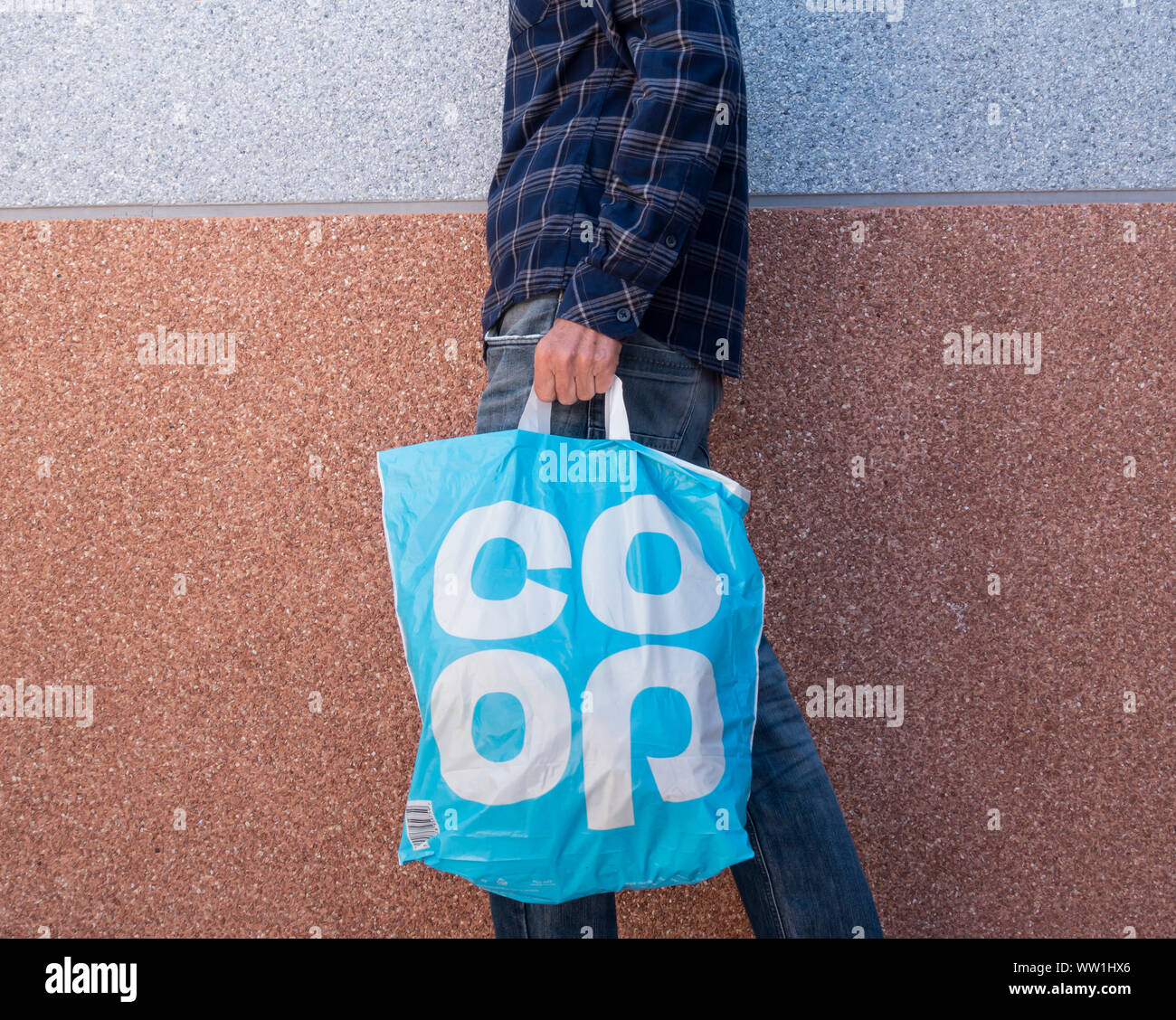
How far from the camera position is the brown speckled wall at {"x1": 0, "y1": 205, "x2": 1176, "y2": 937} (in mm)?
1319

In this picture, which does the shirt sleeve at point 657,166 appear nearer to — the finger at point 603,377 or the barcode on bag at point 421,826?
the finger at point 603,377

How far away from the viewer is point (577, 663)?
2.77ft

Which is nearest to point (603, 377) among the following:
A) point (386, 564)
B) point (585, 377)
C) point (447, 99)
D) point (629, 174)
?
point (585, 377)

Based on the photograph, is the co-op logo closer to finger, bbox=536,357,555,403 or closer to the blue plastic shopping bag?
the blue plastic shopping bag

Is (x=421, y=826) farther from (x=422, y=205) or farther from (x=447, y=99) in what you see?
(x=447, y=99)

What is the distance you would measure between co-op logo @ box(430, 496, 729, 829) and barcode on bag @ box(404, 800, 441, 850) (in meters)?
0.04

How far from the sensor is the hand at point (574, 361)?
0.86 metres

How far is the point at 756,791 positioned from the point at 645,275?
0.60m

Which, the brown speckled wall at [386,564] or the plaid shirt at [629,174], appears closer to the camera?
the plaid shirt at [629,174]

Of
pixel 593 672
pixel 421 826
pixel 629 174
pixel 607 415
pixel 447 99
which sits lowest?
pixel 421 826

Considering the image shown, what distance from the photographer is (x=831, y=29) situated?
1.34 metres

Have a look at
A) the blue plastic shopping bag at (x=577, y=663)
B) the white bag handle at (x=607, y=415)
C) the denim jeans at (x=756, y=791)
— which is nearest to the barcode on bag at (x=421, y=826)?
the blue plastic shopping bag at (x=577, y=663)

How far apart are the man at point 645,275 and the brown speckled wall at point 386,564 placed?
398 mm
